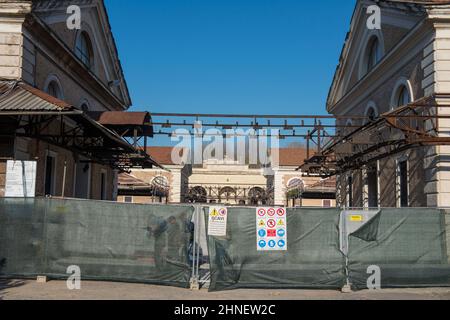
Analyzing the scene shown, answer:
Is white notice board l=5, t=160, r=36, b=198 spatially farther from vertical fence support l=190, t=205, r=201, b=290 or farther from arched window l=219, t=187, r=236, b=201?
arched window l=219, t=187, r=236, b=201

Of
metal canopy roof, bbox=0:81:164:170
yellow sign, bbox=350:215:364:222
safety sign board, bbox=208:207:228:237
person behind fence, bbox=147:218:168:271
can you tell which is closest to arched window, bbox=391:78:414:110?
yellow sign, bbox=350:215:364:222

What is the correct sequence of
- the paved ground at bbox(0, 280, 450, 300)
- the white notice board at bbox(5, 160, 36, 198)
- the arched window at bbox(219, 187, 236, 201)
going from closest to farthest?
the paved ground at bbox(0, 280, 450, 300), the white notice board at bbox(5, 160, 36, 198), the arched window at bbox(219, 187, 236, 201)

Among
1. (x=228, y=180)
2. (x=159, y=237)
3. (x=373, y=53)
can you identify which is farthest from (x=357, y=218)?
(x=228, y=180)

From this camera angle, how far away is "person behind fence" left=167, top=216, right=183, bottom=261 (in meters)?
10.5

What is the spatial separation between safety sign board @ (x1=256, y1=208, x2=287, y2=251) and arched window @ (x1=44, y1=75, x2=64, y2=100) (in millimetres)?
9035

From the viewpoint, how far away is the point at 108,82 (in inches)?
949

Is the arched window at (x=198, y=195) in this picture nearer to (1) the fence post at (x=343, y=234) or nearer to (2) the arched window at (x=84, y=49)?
(2) the arched window at (x=84, y=49)

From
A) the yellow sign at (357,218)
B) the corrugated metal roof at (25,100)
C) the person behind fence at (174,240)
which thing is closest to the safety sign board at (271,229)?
the yellow sign at (357,218)

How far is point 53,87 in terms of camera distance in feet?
55.2

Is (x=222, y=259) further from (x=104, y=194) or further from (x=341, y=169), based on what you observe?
(x=104, y=194)

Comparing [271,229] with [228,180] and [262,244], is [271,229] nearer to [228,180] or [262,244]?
[262,244]
